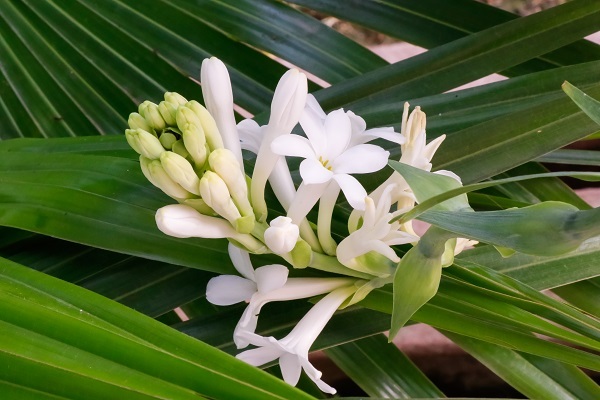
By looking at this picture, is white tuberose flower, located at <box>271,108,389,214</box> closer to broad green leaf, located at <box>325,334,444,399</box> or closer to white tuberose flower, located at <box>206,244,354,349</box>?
white tuberose flower, located at <box>206,244,354,349</box>

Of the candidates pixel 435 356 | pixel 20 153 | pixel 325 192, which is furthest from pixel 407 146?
pixel 435 356

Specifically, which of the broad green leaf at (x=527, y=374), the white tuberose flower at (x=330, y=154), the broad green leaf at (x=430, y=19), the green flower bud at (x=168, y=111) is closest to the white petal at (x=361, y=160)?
the white tuberose flower at (x=330, y=154)

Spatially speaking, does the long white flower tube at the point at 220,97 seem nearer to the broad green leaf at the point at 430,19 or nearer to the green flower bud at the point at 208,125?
the green flower bud at the point at 208,125

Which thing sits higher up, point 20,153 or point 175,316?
point 20,153

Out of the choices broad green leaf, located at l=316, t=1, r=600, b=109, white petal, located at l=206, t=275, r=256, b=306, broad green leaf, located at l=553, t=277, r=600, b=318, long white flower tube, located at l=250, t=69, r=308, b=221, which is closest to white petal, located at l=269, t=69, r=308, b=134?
long white flower tube, located at l=250, t=69, r=308, b=221

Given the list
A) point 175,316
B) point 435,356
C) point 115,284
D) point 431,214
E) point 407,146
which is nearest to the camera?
point 431,214

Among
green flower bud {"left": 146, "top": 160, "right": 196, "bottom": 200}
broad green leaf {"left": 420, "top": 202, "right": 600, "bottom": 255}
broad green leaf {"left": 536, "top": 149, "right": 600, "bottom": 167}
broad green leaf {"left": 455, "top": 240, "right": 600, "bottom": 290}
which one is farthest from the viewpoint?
broad green leaf {"left": 536, "top": 149, "right": 600, "bottom": 167}

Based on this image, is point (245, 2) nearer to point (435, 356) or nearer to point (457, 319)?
point (457, 319)

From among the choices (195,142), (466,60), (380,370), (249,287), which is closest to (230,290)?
(249,287)
